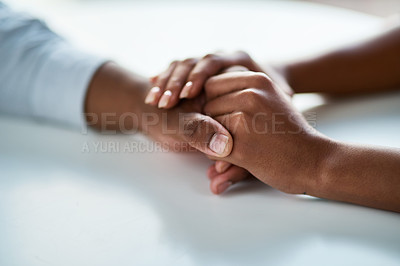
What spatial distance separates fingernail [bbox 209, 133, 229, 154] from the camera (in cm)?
55

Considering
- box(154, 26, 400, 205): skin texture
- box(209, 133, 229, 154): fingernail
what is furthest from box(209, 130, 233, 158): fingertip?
box(154, 26, 400, 205): skin texture

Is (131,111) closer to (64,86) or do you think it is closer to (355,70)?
(64,86)

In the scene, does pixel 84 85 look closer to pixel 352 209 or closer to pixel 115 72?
pixel 115 72

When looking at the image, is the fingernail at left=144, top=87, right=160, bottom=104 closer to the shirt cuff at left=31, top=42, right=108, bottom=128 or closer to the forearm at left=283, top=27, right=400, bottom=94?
the shirt cuff at left=31, top=42, right=108, bottom=128

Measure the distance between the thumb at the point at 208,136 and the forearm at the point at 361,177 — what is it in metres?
0.11

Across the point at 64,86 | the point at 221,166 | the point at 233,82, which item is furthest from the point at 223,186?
the point at 64,86

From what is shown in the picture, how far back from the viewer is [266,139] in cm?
54

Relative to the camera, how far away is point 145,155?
64cm

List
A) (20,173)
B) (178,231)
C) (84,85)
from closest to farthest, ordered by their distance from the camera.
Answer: (178,231)
(20,173)
(84,85)

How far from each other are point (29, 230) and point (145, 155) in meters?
0.20

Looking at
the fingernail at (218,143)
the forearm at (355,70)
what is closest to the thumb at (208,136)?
the fingernail at (218,143)

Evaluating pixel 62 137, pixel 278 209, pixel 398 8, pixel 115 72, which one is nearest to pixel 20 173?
pixel 62 137

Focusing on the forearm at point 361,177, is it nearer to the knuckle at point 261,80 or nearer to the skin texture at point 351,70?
the knuckle at point 261,80

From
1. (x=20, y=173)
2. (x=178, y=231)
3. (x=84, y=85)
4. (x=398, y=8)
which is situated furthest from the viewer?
(x=398, y=8)
